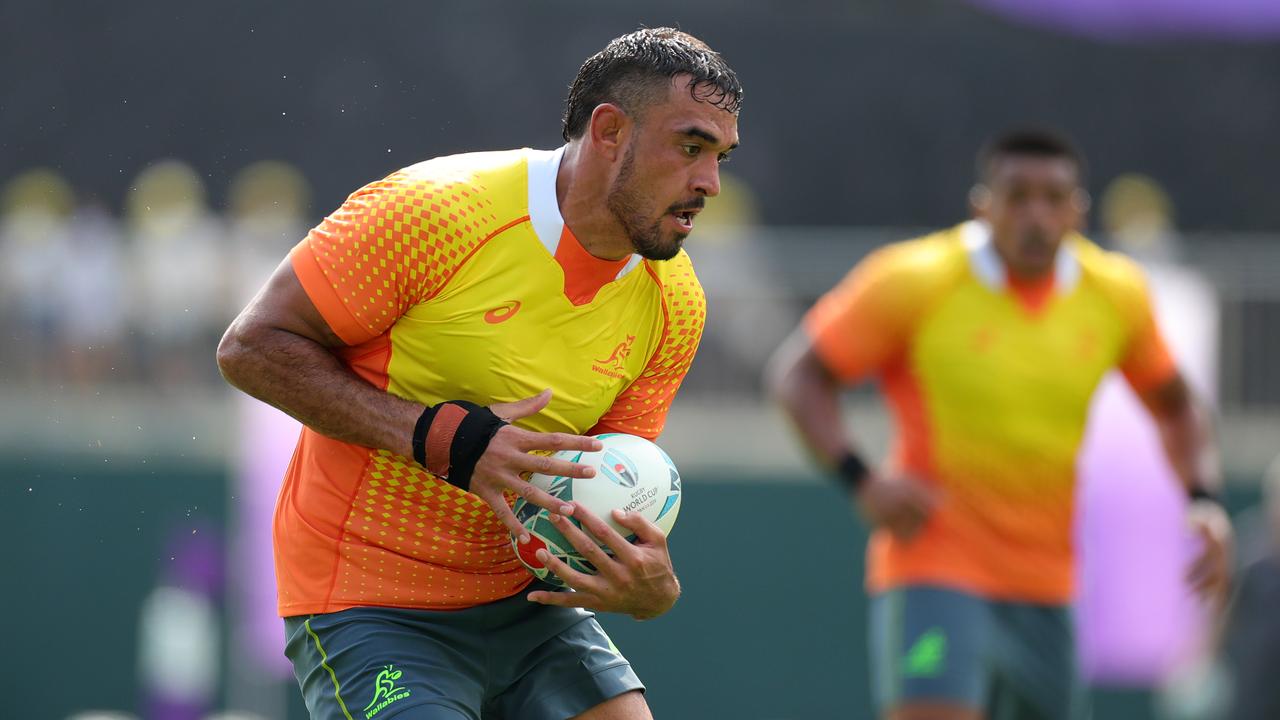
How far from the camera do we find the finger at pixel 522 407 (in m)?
4.00

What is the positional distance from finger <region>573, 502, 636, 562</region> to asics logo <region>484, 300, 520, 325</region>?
49cm

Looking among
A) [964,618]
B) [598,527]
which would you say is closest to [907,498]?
[964,618]

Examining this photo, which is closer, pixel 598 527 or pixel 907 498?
pixel 598 527

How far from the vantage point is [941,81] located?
19406 millimetres

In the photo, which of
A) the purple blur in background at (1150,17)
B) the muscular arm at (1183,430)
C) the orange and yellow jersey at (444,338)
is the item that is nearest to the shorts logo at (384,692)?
the orange and yellow jersey at (444,338)

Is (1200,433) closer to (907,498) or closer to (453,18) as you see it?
(907,498)

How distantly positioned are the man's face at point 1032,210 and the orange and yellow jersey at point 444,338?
3362 millimetres

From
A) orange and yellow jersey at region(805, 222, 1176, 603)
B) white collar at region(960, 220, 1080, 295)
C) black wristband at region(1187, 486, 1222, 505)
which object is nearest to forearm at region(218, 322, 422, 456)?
orange and yellow jersey at region(805, 222, 1176, 603)

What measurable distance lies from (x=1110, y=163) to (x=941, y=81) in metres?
2.05

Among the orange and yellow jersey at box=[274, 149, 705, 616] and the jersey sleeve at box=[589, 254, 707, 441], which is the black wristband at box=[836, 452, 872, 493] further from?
the orange and yellow jersey at box=[274, 149, 705, 616]

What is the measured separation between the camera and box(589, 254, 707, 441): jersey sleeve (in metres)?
A: 4.46

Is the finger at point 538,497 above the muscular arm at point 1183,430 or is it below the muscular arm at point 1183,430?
above

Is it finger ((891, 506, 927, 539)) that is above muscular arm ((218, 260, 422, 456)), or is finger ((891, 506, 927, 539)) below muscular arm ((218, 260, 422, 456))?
below

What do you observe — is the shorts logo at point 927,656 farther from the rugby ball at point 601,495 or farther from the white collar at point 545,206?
the white collar at point 545,206
